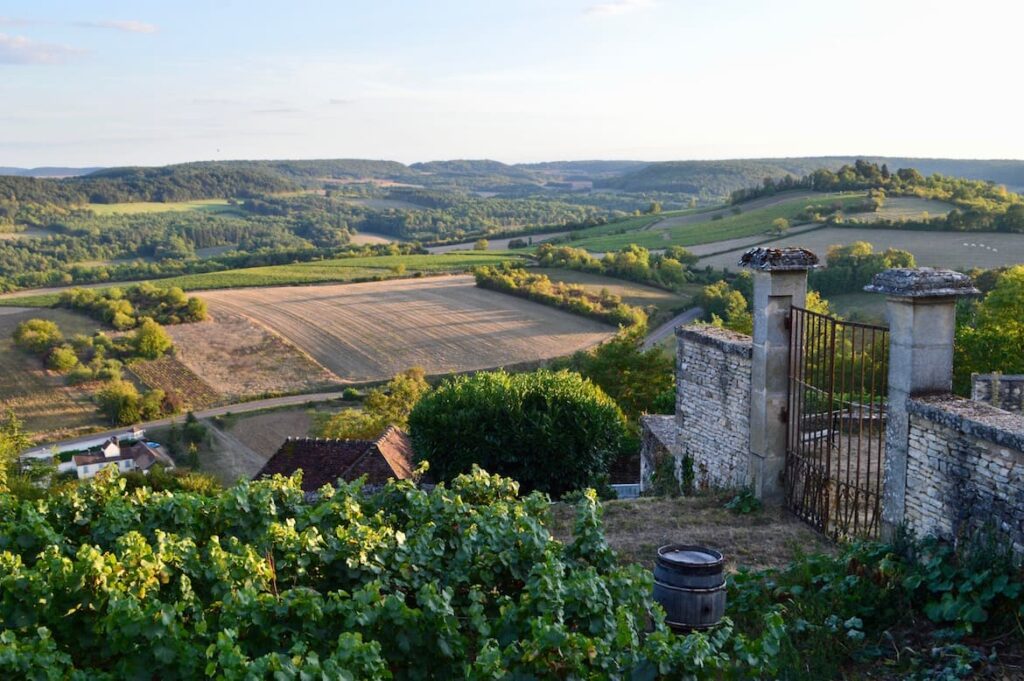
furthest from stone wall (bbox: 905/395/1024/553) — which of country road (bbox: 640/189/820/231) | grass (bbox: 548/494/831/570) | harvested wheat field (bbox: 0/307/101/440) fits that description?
country road (bbox: 640/189/820/231)

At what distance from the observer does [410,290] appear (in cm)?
6931

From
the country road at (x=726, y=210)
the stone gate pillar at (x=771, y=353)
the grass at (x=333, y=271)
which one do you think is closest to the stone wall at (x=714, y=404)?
the stone gate pillar at (x=771, y=353)

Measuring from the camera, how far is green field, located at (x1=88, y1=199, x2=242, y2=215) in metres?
136

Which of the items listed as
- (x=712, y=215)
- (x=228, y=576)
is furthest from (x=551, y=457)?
(x=712, y=215)

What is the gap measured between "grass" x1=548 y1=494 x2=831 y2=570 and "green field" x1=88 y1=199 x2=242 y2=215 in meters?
135

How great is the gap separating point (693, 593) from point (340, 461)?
17.1 m

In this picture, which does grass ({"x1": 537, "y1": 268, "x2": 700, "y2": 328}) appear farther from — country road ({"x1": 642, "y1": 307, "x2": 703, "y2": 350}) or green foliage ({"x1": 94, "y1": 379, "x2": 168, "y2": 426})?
green foliage ({"x1": 94, "y1": 379, "x2": 168, "y2": 426})

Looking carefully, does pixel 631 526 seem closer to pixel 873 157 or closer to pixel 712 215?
pixel 712 215

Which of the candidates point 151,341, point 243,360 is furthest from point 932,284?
point 151,341

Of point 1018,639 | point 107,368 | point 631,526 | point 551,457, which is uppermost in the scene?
point 1018,639

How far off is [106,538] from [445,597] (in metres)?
3.80

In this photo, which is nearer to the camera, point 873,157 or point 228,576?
point 228,576

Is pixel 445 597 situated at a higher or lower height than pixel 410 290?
higher

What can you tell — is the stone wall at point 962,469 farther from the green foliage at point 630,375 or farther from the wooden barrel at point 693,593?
the green foliage at point 630,375
